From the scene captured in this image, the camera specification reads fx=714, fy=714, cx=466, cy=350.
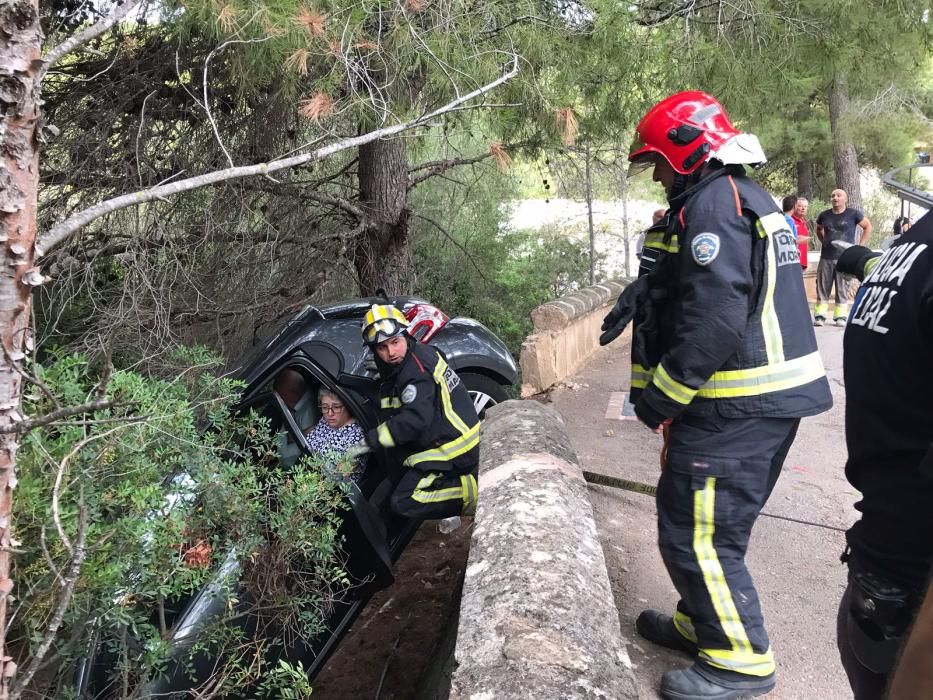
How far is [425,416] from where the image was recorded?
12.8ft

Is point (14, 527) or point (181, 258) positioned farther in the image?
point (181, 258)

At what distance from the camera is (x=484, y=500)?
8.82 ft

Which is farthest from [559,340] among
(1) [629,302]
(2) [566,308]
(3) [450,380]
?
(1) [629,302]

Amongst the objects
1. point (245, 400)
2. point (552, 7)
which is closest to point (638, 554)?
point (245, 400)

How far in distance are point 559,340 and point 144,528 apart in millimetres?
5157

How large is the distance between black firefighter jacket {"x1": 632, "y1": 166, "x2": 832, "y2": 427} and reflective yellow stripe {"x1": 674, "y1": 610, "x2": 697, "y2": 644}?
0.69 metres

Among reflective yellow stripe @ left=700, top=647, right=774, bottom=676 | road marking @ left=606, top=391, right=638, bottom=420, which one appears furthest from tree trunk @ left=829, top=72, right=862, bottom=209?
reflective yellow stripe @ left=700, top=647, right=774, bottom=676

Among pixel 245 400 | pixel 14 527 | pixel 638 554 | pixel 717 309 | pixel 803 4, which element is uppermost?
pixel 803 4

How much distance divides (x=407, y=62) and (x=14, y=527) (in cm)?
332

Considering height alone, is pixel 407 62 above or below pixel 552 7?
below

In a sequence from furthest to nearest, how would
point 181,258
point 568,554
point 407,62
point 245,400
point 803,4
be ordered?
point 181,258 → point 803,4 → point 407,62 → point 245,400 → point 568,554

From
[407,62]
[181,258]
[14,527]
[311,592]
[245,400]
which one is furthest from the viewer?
[181,258]

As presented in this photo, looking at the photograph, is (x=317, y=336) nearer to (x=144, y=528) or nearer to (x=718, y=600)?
(x=144, y=528)

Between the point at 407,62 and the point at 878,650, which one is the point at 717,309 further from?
the point at 407,62
